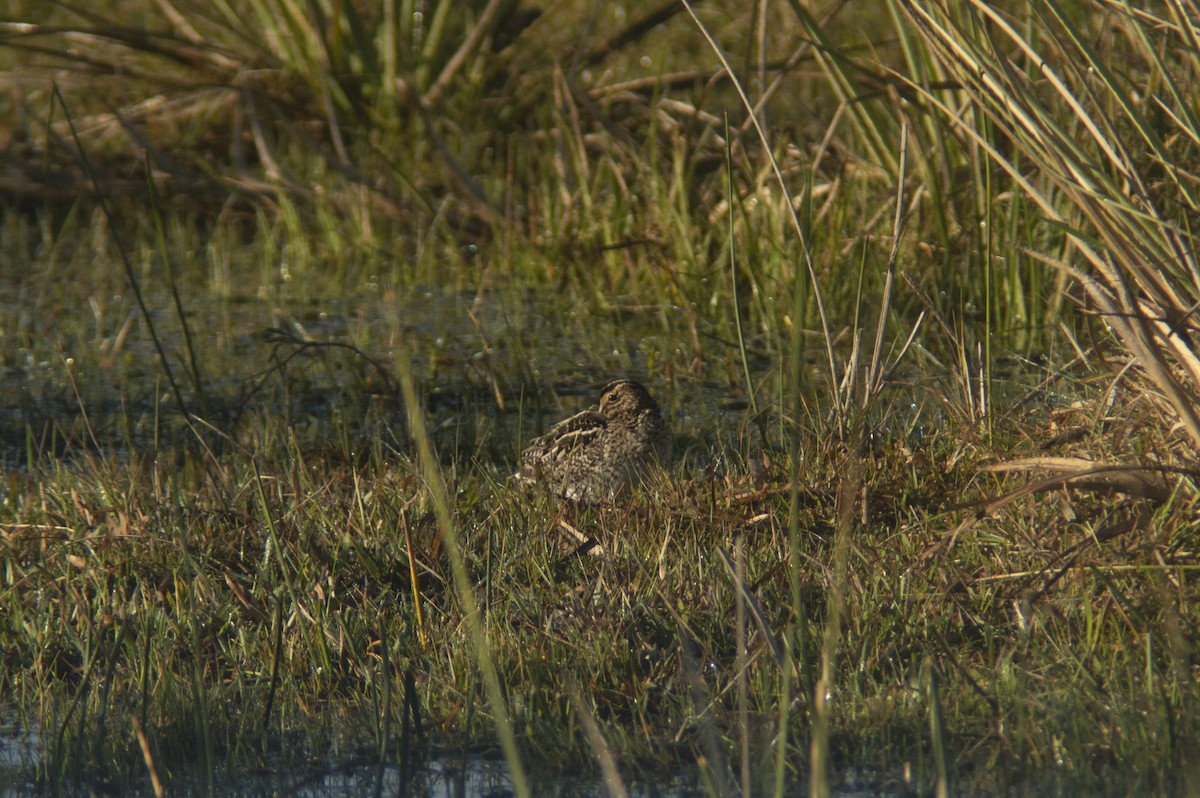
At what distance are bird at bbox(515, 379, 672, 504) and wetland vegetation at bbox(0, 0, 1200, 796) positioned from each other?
12cm

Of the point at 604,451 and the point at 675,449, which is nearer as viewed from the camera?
the point at 604,451

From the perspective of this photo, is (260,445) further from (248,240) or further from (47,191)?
(47,191)

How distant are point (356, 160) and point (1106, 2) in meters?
4.57

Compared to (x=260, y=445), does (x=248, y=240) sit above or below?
above

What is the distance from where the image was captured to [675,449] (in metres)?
4.54

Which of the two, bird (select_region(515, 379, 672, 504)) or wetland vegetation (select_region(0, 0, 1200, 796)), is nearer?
wetland vegetation (select_region(0, 0, 1200, 796))

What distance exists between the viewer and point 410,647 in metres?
3.12

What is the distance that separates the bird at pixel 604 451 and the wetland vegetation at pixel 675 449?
0.12 meters

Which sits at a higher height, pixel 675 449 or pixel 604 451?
pixel 675 449

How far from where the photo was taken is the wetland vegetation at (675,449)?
2.71 m

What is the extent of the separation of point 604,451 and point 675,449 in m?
0.48

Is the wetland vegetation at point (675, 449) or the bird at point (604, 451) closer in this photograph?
the wetland vegetation at point (675, 449)

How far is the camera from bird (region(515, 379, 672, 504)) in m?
4.06

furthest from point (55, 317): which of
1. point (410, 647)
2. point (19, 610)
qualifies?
point (410, 647)
